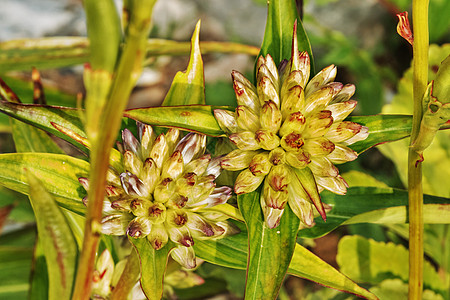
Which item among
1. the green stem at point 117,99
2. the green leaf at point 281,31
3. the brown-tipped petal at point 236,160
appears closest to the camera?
the green stem at point 117,99

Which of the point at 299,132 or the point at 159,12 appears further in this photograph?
the point at 159,12

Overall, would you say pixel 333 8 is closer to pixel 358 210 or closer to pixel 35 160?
pixel 358 210

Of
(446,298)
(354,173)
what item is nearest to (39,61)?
(354,173)

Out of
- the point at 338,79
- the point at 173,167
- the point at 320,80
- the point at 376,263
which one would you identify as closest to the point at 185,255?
the point at 173,167

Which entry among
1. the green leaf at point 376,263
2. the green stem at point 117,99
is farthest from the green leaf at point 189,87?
the green leaf at point 376,263

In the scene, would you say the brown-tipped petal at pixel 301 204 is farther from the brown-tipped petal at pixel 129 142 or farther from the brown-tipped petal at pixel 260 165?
the brown-tipped petal at pixel 129 142

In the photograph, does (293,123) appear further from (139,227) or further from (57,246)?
(57,246)
